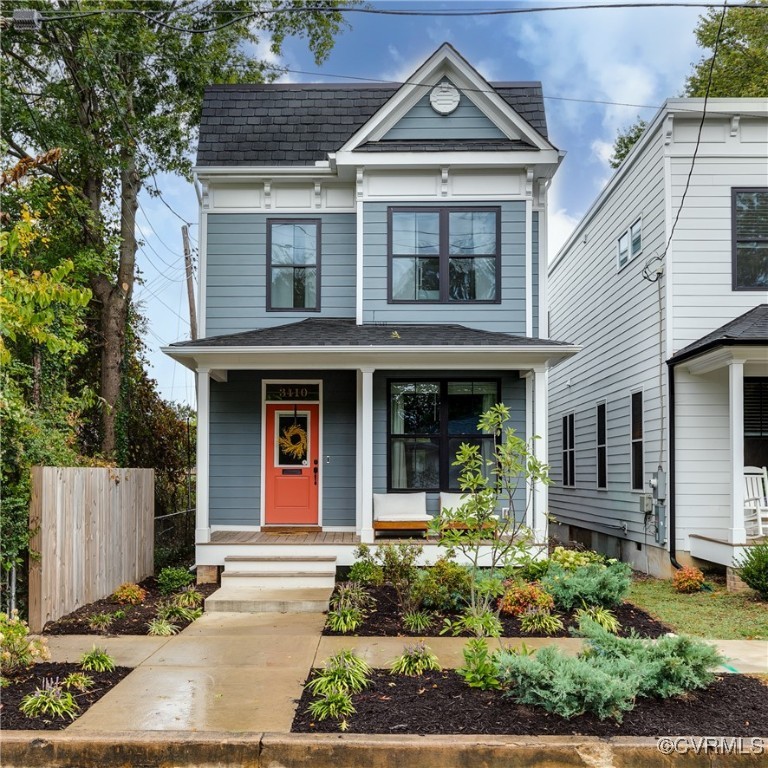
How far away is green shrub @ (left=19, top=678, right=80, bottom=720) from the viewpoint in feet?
15.7

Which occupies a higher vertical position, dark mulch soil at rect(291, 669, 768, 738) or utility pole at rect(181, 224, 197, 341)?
utility pole at rect(181, 224, 197, 341)

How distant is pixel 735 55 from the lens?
2030 cm

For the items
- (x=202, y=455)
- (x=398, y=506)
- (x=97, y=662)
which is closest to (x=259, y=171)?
(x=202, y=455)

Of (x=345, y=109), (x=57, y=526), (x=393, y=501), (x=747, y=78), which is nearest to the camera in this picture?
(x=57, y=526)

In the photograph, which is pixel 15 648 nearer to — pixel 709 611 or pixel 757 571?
pixel 709 611

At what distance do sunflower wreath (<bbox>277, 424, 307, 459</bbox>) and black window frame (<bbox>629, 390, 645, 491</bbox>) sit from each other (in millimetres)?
5360

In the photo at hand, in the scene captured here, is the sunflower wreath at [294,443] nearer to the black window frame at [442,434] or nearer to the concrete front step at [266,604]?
the black window frame at [442,434]

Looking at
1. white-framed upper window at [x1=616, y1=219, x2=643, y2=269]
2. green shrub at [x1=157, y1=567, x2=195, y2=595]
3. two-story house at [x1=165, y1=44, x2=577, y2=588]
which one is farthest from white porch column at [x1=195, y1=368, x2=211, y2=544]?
white-framed upper window at [x1=616, y1=219, x2=643, y2=269]

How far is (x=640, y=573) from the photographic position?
1176 cm

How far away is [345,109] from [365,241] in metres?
2.81

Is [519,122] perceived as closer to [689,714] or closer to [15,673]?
[689,714]

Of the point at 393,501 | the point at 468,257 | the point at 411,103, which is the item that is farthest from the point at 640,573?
the point at 411,103

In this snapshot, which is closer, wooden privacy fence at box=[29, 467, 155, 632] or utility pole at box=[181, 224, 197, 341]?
wooden privacy fence at box=[29, 467, 155, 632]

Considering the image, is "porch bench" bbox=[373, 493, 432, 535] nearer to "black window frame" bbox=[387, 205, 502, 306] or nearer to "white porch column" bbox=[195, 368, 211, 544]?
"white porch column" bbox=[195, 368, 211, 544]
